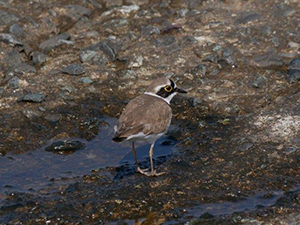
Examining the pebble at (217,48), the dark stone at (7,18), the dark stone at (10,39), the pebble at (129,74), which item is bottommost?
the pebble at (129,74)

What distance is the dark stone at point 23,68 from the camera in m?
10.8

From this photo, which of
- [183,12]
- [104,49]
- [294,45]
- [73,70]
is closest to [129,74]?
[104,49]

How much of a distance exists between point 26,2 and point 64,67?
8.59ft

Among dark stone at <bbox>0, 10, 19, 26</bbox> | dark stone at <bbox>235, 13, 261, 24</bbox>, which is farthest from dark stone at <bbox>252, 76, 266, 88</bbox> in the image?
dark stone at <bbox>0, 10, 19, 26</bbox>

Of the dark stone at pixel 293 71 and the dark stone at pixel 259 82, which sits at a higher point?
the dark stone at pixel 293 71

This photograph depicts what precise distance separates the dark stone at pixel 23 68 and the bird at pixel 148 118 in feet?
9.32

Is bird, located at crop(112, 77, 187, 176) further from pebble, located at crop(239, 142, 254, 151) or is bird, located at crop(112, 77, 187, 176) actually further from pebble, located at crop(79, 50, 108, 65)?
pebble, located at crop(79, 50, 108, 65)

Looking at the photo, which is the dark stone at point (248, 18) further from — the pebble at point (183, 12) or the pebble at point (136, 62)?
the pebble at point (136, 62)

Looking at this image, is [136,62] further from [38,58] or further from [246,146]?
[246,146]

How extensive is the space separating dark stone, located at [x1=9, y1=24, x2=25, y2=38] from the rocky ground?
23 mm

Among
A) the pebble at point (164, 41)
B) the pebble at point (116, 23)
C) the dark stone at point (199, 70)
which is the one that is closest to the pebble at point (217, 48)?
the dark stone at point (199, 70)

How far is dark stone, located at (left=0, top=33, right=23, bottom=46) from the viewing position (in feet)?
37.2

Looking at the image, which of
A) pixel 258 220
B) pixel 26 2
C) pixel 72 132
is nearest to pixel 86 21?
pixel 26 2

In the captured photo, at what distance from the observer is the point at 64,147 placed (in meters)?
9.08
